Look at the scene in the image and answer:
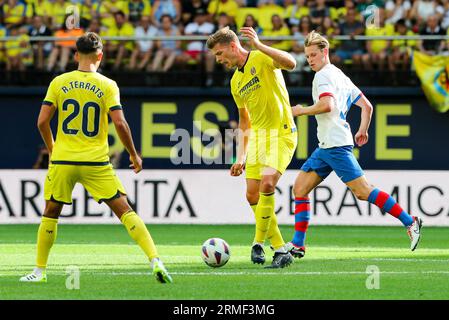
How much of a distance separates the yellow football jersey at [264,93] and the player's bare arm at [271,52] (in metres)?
0.35

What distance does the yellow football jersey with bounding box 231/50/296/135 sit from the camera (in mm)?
11062

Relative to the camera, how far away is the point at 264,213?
36.4ft

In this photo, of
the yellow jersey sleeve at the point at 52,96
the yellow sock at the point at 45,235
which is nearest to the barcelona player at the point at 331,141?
the yellow jersey sleeve at the point at 52,96

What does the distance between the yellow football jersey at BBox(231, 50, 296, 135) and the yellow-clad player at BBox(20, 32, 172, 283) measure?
2037 millimetres

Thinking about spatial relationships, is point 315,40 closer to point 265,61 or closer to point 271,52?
point 265,61

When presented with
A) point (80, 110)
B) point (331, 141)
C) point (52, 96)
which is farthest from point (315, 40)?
point (52, 96)

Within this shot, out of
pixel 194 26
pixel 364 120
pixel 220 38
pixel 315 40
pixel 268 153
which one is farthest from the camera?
pixel 194 26

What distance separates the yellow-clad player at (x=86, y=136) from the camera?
939cm

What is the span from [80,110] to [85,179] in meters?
0.59

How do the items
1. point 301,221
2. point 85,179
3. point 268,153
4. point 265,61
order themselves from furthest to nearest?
point 301,221, point 268,153, point 265,61, point 85,179

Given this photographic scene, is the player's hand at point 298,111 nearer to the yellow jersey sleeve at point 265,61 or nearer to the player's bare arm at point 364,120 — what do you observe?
the yellow jersey sleeve at point 265,61
